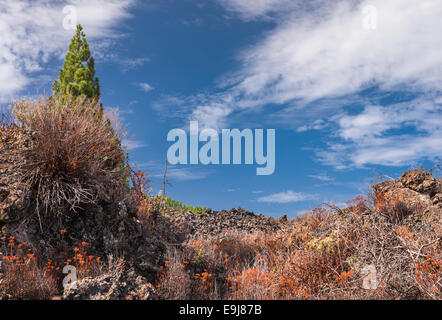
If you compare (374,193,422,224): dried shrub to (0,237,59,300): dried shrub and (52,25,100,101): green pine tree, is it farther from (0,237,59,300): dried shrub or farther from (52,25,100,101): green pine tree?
(52,25,100,101): green pine tree

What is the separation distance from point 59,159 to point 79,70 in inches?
439

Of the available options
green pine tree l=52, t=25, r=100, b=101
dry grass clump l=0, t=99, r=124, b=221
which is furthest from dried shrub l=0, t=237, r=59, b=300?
green pine tree l=52, t=25, r=100, b=101

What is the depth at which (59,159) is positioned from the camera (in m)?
6.85

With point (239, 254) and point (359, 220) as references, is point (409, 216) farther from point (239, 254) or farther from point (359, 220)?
point (239, 254)

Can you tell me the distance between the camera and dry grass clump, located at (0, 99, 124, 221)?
6.67 m

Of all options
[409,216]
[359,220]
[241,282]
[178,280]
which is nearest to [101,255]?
[178,280]

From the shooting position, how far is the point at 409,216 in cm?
991

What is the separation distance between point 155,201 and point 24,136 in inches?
131

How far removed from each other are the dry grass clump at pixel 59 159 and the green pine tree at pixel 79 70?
9089mm

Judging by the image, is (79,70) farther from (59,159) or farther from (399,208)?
(399,208)

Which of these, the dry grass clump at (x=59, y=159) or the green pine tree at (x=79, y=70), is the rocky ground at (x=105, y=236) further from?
the green pine tree at (x=79, y=70)

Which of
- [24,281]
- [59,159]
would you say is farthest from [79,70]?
[24,281]

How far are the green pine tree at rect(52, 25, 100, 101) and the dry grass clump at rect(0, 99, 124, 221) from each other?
9.09m
